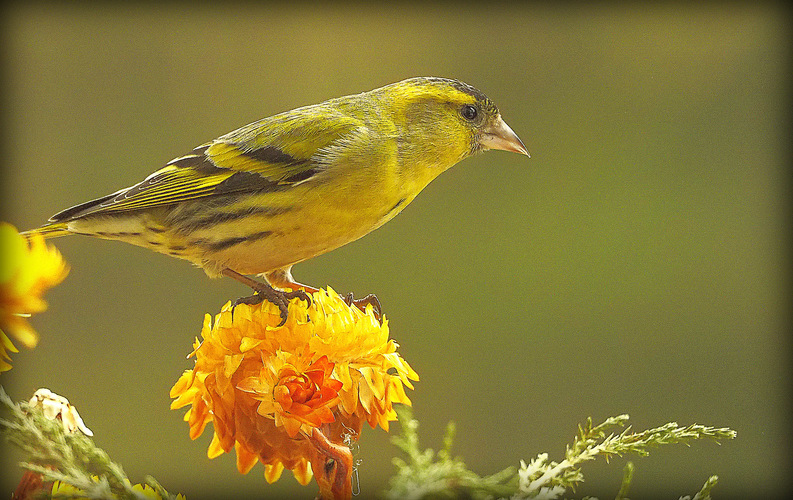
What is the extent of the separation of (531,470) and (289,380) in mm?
246

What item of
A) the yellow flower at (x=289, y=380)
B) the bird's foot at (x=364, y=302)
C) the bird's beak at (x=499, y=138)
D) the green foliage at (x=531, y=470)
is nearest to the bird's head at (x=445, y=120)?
the bird's beak at (x=499, y=138)

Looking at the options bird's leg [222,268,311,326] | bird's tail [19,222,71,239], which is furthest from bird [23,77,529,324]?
bird's leg [222,268,311,326]

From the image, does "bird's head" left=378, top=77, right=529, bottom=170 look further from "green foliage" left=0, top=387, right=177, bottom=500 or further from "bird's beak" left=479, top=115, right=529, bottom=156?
"green foliage" left=0, top=387, right=177, bottom=500

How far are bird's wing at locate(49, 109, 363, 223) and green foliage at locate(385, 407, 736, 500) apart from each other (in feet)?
1.76

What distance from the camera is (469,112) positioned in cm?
117

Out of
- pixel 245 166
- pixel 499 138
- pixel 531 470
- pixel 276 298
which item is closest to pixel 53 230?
pixel 245 166

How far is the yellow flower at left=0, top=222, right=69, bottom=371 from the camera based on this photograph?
56 centimetres

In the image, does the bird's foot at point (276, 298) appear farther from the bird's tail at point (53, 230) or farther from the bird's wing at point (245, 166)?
the bird's tail at point (53, 230)

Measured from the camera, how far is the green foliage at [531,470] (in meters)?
0.47

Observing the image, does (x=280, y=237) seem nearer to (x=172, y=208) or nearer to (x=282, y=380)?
(x=172, y=208)

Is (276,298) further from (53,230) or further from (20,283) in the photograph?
(53,230)

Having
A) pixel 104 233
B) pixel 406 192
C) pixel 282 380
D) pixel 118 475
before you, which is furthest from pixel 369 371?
pixel 104 233

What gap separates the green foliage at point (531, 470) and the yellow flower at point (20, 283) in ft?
1.01

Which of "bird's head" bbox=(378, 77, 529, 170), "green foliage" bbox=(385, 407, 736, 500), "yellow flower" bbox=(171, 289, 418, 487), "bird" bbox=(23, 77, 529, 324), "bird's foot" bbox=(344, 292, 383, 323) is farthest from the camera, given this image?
"bird's head" bbox=(378, 77, 529, 170)
